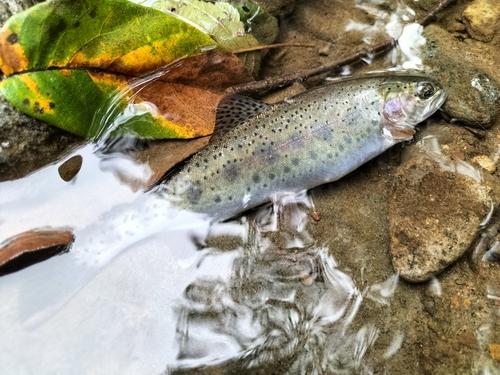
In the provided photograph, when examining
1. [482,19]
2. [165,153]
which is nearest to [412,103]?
[482,19]

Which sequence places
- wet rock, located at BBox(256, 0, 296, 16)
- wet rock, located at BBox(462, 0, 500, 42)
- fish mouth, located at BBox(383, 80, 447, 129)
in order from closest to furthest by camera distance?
fish mouth, located at BBox(383, 80, 447, 129)
wet rock, located at BBox(462, 0, 500, 42)
wet rock, located at BBox(256, 0, 296, 16)

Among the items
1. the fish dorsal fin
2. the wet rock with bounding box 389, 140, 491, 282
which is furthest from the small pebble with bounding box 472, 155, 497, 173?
the fish dorsal fin

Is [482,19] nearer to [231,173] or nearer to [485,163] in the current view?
[485,163]

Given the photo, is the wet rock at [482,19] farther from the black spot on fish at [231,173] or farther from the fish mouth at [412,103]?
the black spot on fish at [231,173]

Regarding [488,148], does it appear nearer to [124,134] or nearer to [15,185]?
[124,134]

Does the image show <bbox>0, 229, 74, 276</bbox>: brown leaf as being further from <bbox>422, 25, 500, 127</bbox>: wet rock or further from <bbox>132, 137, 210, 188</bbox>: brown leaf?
<bbox>422, 25, 500, 127</bbox>: wet rock
